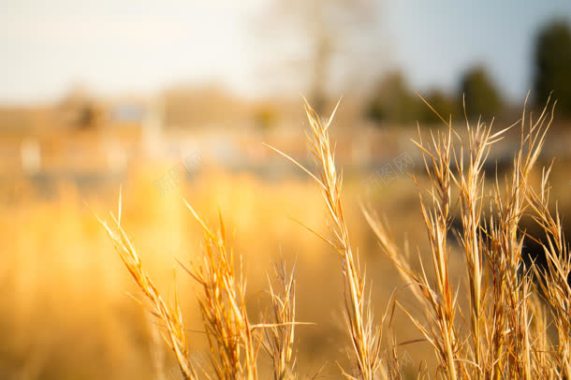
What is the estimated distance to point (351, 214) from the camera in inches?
263

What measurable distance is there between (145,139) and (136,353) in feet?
27.6

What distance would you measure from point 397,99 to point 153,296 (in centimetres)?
1757

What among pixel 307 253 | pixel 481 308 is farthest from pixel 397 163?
pixel 481 308

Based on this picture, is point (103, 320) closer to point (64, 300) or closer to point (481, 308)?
point (64, 300)

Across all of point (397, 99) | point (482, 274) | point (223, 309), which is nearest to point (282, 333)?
point (223, 309)

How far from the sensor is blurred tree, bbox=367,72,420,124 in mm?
16312

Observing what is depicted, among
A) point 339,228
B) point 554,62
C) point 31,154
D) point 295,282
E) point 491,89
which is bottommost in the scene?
point 31,154

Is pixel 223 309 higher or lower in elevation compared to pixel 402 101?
higher

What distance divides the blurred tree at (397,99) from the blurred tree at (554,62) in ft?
11.9

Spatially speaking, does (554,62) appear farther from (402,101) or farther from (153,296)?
(153,296)

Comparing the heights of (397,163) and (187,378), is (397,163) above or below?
below

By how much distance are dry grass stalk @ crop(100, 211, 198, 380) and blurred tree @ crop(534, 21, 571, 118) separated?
15.8 metres

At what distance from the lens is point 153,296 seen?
755 millimetres

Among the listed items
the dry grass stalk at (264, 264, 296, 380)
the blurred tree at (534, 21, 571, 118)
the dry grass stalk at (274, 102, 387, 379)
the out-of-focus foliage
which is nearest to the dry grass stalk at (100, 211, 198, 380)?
the dry grass stalk at (264, 264, 296, 380)
